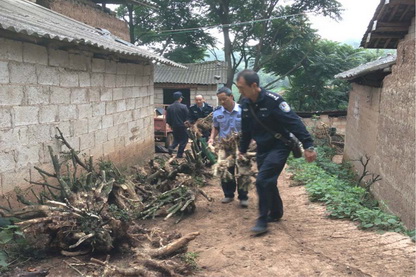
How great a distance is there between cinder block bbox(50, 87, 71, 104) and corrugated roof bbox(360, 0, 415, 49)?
5.34m

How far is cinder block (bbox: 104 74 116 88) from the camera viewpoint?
695 cm

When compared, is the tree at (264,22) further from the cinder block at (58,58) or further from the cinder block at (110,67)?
the cinder block at (58,58)

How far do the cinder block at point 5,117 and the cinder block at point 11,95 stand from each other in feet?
0.24

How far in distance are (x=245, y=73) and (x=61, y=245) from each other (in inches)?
99.1

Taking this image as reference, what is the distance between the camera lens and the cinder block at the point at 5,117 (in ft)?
14.2

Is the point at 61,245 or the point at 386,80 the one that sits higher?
the point at 386,80

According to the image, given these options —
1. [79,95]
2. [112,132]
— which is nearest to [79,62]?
[79,95]

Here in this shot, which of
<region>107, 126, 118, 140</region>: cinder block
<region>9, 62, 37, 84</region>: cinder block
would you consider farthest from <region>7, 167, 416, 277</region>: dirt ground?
<region>107, 126, 118, 140</region>: cinder block

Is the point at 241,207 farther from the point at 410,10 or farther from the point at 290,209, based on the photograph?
the point at 410,10

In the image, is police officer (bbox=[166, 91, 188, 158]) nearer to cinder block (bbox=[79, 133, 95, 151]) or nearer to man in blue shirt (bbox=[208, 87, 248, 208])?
cinder block (bbox=[79, 133, 95, 151])

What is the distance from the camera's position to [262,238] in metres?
3.60

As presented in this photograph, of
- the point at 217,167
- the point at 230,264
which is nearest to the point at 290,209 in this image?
the point at 217,167

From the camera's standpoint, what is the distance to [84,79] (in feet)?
20.2

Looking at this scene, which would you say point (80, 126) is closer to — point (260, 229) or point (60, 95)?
point (60, 95)
